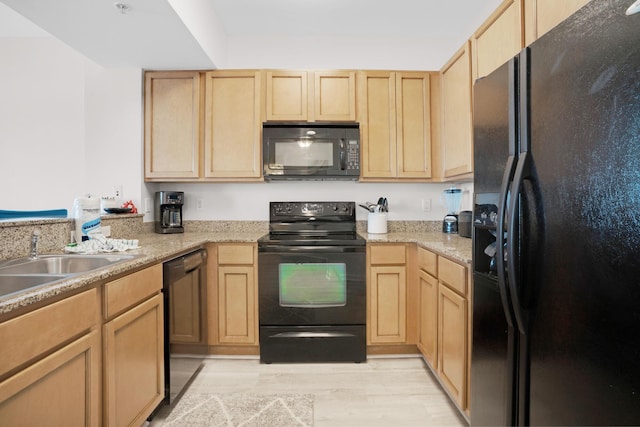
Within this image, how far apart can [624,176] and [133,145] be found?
9.56 ft

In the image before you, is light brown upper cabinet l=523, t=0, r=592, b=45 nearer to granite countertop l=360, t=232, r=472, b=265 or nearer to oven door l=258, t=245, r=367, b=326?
granite countertop l=360, t=232, r=472, b=265

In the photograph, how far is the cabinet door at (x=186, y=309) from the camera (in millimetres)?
1782

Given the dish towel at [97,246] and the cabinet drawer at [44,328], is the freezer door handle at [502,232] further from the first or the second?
the dish towel at [97,246]

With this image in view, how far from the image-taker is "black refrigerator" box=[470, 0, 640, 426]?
67 centimetres

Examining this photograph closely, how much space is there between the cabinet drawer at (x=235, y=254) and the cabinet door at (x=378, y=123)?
110cm

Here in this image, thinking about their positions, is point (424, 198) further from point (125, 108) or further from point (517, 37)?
point (125, 108)

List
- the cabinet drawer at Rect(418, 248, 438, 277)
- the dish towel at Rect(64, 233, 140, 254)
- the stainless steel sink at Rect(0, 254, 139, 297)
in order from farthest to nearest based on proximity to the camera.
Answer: the cabinet drawer at Rect(418, 248, 438, 277)
the dish towel at Rect(64, 233, 140, 254)
the stainless steel sink at Rect(0, 254, 139, 297)

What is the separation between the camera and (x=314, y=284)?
2.34 meters

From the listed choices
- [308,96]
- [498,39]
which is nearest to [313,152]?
[308,96]

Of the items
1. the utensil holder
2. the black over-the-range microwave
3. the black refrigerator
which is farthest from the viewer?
the utensil holder

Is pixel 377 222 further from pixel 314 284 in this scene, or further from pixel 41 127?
pixel 41 127

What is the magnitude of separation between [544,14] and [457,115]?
0.97m

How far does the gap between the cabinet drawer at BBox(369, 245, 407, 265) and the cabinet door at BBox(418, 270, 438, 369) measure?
0.19 meters

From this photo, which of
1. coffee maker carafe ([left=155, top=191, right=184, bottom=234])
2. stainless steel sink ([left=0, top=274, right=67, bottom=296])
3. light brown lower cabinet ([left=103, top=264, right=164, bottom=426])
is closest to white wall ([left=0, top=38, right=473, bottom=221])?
coffee maker carafe ([left=155, top=191, right=184, bottom=234])
